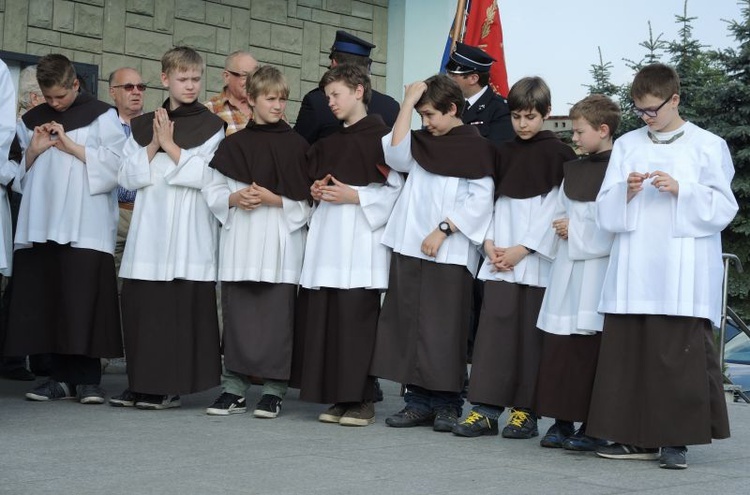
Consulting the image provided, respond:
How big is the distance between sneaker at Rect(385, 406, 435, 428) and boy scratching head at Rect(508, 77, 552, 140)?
1.56m

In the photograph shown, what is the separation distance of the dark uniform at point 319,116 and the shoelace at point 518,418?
6.97 ft

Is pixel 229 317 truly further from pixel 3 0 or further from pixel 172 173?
pixel 3 0

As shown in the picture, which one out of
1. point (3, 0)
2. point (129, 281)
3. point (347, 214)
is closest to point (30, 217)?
point (129, 281)

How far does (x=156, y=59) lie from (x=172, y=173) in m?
4.12

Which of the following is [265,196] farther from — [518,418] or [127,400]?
[518,418]

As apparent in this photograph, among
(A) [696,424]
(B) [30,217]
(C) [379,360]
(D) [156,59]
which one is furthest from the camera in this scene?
(D) [156,59]

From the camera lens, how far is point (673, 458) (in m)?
5.62

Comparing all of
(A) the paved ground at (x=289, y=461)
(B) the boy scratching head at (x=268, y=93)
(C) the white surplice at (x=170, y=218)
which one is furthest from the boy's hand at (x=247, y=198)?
(A) the paved ground at (x=289, y=461)

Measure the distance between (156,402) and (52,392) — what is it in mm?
739

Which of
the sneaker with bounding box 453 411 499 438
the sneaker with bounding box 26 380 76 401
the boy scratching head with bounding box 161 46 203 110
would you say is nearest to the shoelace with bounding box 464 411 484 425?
the sneaker with bounding box 453 411 499 438

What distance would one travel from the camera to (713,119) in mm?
18828

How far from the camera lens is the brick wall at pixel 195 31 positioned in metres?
10.2

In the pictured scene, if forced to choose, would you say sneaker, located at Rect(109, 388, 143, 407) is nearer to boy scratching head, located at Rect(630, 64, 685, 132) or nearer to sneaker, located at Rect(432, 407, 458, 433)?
sneaker, located at Rect(432, 407, 458, 433)

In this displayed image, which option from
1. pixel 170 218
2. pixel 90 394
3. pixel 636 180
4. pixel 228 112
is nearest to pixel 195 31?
A: pixel 228 112
